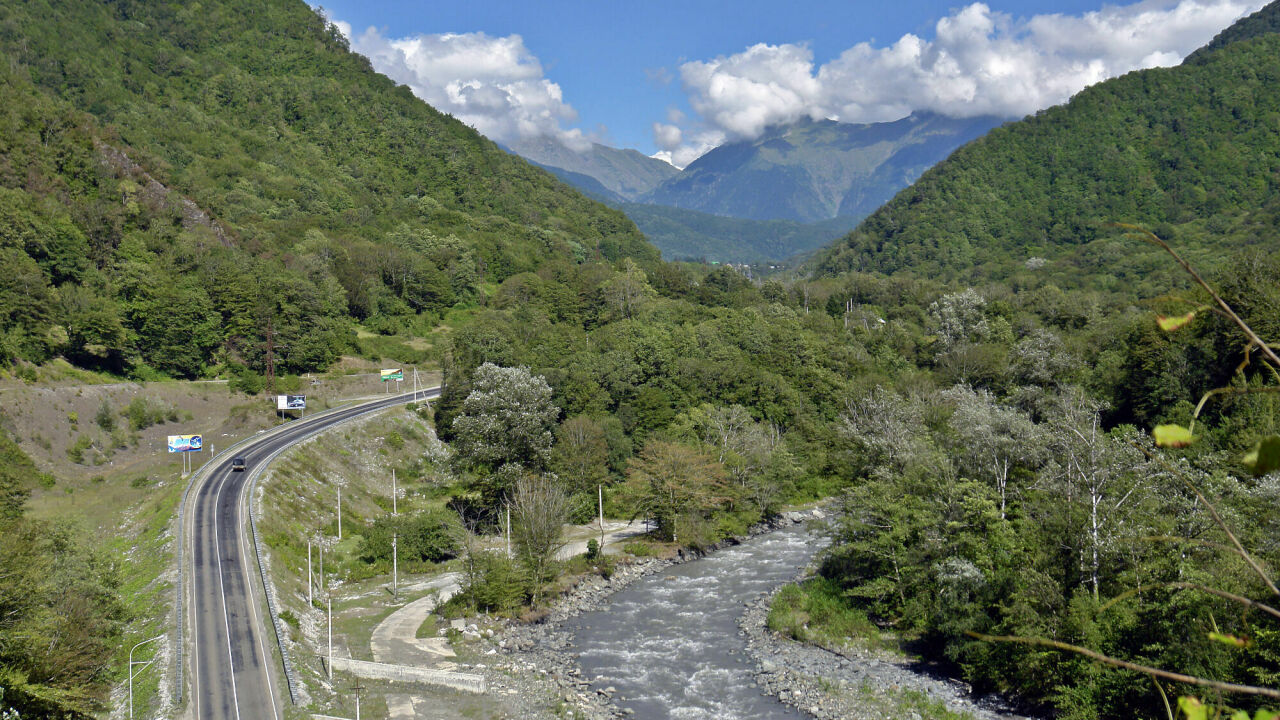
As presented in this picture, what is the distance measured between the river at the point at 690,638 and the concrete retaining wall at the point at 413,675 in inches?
189

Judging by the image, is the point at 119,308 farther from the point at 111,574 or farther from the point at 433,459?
the point at 111,574

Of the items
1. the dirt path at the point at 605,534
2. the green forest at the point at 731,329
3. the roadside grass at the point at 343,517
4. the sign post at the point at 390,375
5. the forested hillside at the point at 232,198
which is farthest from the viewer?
the sign post at the point at 390,375

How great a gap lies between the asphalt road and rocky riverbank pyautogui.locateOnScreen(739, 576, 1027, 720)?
19.6 meters

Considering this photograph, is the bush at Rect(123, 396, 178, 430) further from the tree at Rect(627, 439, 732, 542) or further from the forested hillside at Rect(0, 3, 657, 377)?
the tree at Rect(627, 439, 732, 542)

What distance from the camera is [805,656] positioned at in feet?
114

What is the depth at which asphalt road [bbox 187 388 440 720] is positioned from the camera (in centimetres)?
2931

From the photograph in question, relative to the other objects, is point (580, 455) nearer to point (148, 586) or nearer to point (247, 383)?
point (148, 586)

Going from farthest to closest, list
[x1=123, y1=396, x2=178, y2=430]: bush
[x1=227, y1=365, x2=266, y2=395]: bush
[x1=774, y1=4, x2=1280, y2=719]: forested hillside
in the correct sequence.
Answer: [x1=227, y1=365, x2=266, y2=395]: bush → [x1=123, y1=396, x2=178, y2=430]: bush → [x1=774, y1=4, x2=1280, y2=719]: forested hillside

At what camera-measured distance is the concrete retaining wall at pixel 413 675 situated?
32.8m

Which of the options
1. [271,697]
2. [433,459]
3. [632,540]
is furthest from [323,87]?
[271,697]

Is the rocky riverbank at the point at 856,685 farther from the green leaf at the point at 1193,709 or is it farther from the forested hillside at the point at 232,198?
the forested hillside at the point at 232,198

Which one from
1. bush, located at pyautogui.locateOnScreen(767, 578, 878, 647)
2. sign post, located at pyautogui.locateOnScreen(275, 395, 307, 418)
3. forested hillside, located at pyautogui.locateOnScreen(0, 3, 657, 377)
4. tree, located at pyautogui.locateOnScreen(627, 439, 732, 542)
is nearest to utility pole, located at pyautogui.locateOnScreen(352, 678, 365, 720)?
bush, located at pyautogui.locateOnScreen(767, 578, 878, 647)

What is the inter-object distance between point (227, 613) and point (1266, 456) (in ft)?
134

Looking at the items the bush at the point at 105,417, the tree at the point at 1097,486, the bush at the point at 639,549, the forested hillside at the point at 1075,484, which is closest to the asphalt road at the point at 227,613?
the bush at the point at 105,417
